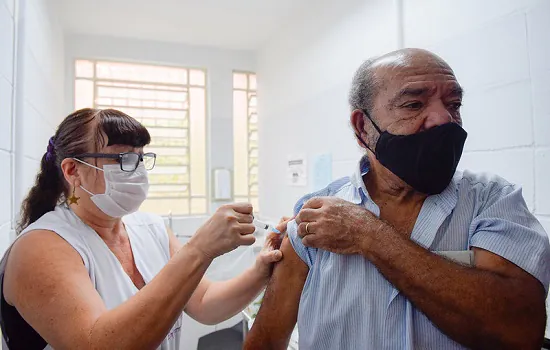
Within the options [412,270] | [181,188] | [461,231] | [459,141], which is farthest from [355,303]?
[181,188]

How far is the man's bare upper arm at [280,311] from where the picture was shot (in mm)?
1057

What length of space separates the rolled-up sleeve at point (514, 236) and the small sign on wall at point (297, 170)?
1.89 meters

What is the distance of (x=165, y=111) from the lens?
360cm

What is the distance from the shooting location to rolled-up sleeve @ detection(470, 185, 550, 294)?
81 centimetres

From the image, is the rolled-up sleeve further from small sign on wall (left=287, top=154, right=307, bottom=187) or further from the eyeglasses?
small sign on wall (left=287, top=154, right=307, bottom=187)

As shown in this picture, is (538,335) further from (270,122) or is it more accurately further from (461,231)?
(270,122)

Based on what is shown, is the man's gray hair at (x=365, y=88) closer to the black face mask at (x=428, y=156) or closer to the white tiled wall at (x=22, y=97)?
the black face mask at (x=428, y=156)

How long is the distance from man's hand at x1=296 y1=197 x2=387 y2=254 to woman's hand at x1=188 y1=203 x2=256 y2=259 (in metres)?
0.19

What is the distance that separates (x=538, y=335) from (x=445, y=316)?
0.71ft

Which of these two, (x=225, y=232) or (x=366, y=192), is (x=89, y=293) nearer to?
(x=225, y=232)

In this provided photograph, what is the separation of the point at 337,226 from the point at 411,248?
0.19 m

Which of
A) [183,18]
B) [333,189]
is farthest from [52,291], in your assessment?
[183,18]

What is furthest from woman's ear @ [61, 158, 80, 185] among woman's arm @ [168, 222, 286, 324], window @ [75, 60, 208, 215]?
window @ [75, 60, 208, 215]

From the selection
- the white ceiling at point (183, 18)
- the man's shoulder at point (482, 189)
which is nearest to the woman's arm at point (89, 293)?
the man's shoulder at point (482, 189)
